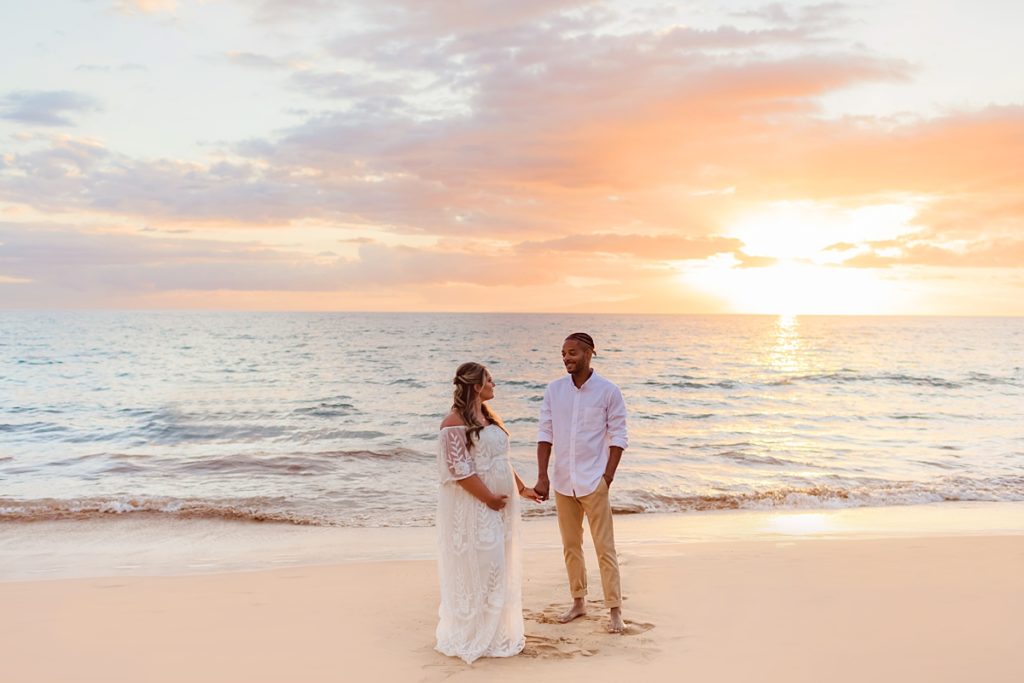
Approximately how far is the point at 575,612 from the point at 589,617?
12 centimetres

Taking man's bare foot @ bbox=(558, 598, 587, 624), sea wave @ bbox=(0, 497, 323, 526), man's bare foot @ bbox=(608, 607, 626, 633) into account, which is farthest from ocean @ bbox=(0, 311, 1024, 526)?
man's bare foot @ bbox=(608, 607, 626, 633)

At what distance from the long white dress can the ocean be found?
559 cm

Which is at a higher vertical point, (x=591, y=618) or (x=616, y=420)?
(x=616, y=420)

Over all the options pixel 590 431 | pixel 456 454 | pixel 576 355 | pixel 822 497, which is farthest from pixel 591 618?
pixel 822 497

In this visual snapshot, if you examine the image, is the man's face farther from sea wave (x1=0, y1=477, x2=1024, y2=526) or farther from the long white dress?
sea wave (x1=0, y1=477, x2=1024, y2=526)

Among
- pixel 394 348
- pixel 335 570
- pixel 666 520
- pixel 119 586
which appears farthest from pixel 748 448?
pixel 394 348

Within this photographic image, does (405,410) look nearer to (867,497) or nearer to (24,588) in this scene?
(867,497)

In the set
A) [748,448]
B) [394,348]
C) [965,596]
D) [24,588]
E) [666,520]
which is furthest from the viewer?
[394,348]

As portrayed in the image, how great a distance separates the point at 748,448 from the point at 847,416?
8.35 metres

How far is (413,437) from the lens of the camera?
61.3 feet

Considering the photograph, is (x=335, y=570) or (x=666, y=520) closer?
(x=335, y=570)

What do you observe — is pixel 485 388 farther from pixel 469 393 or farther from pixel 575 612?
pixel 575 612

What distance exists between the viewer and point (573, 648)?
5.27 metres

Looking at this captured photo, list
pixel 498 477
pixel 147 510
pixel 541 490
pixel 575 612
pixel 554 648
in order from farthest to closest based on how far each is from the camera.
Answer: pixel 147 510 → pixel 575 612 → pixel 541 490 → pixel 554 648 → pixel 498 477
